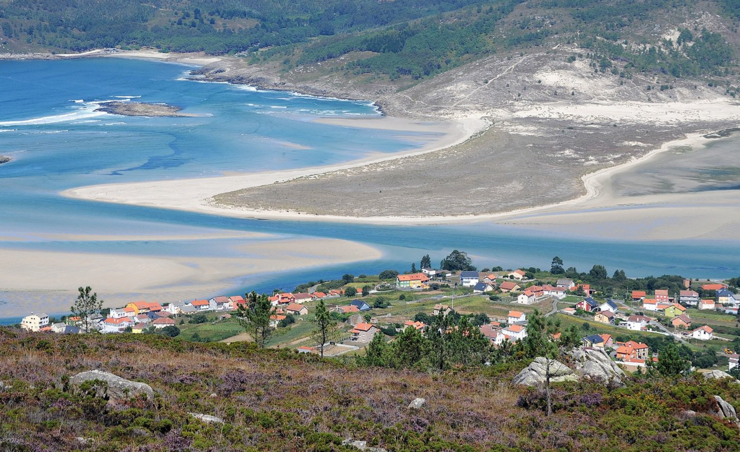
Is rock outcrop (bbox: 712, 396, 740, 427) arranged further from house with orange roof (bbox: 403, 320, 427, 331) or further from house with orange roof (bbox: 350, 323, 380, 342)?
house with orange roof (bbox: 403, 320, 427, 331)

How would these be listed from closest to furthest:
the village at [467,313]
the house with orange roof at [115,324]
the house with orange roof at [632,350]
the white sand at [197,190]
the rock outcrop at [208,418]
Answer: the rock outcrop at [208,418] < the house with orange roof at [632,350] < the village at [467,313] < the house with orange roof at [115,324] < the white sand at [197,190]

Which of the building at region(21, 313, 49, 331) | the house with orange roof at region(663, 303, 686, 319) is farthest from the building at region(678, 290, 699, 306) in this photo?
the building at region(21, 313, 49, 331)

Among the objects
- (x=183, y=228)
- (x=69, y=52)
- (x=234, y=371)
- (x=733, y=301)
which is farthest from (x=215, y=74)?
(x=234, y=371)

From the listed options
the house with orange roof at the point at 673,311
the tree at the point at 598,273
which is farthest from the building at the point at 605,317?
the tree at the point at 598,273

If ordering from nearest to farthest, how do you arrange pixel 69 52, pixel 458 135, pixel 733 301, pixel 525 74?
pixel 733 301 → pixel 458 135 → pixel 525 74 → pixel 69 52

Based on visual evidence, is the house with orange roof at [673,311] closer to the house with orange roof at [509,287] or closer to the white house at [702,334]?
the white house at [702,334]

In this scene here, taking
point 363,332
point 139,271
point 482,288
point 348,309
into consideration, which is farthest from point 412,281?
point 139,271

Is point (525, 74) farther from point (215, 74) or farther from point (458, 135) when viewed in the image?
point (215, 74)
